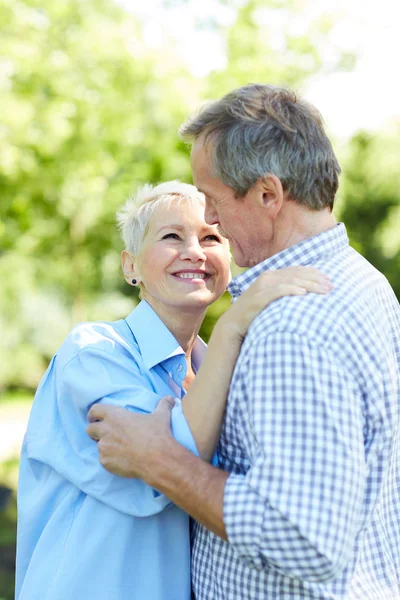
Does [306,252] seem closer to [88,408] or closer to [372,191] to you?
[88,408]

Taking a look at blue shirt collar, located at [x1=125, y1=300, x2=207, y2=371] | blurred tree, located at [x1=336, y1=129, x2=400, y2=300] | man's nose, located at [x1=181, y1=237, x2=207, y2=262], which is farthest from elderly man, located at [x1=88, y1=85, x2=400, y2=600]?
blurred tree, located at [x1=336, y1=129, x2=400, y2=300]

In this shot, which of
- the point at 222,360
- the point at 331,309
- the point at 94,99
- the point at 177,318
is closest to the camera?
the point at 331,309

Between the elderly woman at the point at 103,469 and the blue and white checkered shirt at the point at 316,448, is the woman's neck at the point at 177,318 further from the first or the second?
the blue and white checkered shirt at the point at 316,448

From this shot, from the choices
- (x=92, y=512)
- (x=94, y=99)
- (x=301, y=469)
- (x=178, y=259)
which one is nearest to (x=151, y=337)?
(x=178, y=259)

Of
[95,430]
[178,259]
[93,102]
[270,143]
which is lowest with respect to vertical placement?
[95,430]

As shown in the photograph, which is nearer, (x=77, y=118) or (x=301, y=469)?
(x=301, y=469)

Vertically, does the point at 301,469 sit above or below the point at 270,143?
below

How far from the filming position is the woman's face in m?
2.74

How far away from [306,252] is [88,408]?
2.70ft

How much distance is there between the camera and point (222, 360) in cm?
191

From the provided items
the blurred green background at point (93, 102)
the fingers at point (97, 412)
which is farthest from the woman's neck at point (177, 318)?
the blurred green background at point (93, 102)

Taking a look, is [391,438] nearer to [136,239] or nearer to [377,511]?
[377,511]

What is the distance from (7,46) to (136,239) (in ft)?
18.8

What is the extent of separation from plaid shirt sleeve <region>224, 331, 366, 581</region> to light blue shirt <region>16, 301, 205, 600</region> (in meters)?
0.41
